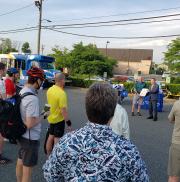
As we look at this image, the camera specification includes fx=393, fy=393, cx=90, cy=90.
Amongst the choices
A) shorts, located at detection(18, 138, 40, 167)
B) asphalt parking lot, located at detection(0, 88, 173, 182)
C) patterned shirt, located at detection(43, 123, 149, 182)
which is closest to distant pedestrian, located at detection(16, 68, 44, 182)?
shorts, located at detection(18, 138, 40, 167)

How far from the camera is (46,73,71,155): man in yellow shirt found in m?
6.27

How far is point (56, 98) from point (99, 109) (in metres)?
4.00

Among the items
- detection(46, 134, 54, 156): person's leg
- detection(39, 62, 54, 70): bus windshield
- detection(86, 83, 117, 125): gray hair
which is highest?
detection(86, 83, 117, 125): gray hair

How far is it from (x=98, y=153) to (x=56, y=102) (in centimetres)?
410

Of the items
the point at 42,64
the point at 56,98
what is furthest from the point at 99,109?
the point at 42,64

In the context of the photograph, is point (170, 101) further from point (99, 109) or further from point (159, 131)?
point (99, 109)

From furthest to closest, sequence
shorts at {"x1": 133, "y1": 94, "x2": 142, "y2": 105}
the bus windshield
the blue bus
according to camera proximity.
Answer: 1. the bus windshield
2. the blue bus
3. shorts at {"x1": 133, "y1": 94, "x2": 142, "y2": 105}

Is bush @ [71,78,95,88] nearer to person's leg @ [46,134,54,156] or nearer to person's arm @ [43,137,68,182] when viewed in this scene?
person's leg @ [46,134,54,156]

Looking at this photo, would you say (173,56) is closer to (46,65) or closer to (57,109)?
(46,65)

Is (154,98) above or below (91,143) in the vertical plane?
below

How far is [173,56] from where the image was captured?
45.6 metres

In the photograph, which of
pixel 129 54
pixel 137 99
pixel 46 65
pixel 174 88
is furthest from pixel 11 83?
pixel 129 54

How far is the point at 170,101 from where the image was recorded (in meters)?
25.0

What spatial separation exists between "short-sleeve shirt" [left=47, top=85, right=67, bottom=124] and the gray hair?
3895 millimetres
